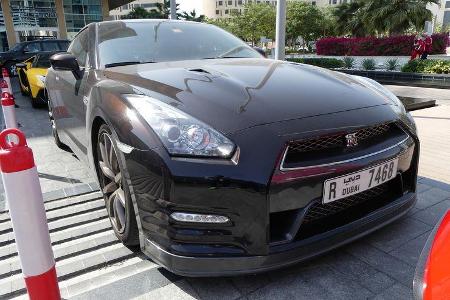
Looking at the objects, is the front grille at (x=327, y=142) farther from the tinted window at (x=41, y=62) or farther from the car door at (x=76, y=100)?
the tinted window at (x=41, y=62)

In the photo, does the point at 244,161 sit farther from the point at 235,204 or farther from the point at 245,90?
the point at 245,90

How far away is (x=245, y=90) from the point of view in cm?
212

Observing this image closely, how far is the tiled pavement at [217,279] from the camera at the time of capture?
1.91 meters

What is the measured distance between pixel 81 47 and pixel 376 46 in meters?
23.0

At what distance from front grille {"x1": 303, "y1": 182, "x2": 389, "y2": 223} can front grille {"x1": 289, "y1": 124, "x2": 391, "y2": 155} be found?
0.87 ft

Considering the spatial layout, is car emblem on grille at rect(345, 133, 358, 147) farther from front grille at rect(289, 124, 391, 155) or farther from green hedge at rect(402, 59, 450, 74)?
green hedge at rect(402, 59, 450, 74)

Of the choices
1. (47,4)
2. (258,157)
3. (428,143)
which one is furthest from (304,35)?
(258,157)

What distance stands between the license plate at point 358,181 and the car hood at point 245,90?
0.35m

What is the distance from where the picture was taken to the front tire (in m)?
2.05

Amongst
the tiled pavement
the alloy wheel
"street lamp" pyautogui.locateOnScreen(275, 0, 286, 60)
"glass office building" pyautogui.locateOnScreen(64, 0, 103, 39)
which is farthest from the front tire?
"glass office building" pyautogui.locateOnScreen(64, 0, 103, 39)

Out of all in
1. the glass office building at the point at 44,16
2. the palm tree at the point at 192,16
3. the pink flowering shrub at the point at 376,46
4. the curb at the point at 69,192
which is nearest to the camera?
the curb at the point at 69,192

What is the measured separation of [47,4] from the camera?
30.2 m

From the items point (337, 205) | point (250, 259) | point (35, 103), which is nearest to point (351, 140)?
point (337, 205)

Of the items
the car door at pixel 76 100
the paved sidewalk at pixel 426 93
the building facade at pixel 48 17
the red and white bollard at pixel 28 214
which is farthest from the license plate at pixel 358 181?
the building facade at pixel 48 17
